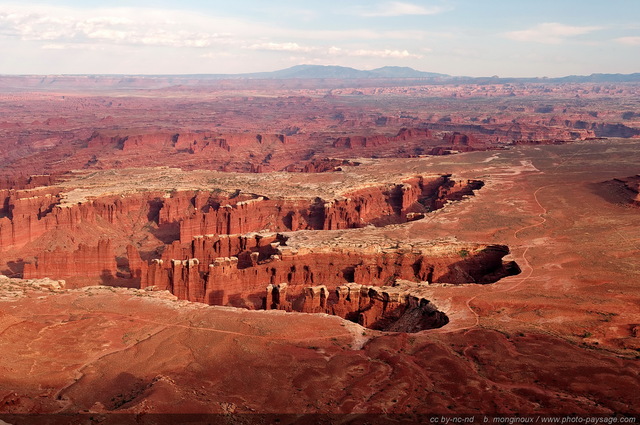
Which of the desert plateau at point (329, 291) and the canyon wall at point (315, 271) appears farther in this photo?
the canyon wall at point (315, 271)

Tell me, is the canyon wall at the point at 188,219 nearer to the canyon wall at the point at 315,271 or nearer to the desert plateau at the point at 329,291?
the desert plateau at the point at 329,291

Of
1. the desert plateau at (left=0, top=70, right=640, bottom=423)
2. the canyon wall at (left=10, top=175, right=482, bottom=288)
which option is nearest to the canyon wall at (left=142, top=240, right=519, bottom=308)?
the desert plateau at (left=0, top=70, right=640, bottom=423)

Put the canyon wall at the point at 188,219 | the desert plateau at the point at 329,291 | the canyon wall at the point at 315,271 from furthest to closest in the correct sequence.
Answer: the canyon wall at the point at 188,219
the canyon wall at the point at 315,271
the desert plateau at the point at 329,291

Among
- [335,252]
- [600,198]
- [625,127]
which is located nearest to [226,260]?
[335,252]

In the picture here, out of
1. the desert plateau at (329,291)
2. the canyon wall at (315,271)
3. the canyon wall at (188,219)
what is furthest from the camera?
the canyon wall at (188,219)

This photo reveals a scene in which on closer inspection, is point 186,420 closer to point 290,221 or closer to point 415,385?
point 415,385

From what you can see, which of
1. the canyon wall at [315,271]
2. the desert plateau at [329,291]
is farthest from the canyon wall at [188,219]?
the canyon wall at [315,271]

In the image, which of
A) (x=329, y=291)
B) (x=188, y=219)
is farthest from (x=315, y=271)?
(x=188, y=219)

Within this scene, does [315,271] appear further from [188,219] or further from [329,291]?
[188,219]

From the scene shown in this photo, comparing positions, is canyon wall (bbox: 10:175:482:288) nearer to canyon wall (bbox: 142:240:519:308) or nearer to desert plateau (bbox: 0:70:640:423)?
desert plateau (bbox: 0:70:640:423)

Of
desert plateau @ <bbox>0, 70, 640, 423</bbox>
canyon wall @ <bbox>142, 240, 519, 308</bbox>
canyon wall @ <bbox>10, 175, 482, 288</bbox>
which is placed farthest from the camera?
canyon wall @ <bbox>10, 175, 482, 288</bbox>

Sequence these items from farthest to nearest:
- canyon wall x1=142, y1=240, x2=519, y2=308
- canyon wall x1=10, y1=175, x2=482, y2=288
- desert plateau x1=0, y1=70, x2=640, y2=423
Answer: canyon wall x1=10, y1=175, x2=482, y2=288 < canyon wall x1=142, y1=240, x2=519, y2=308 < desert plateau x1=0, y1=70, x2=640, y2=423
